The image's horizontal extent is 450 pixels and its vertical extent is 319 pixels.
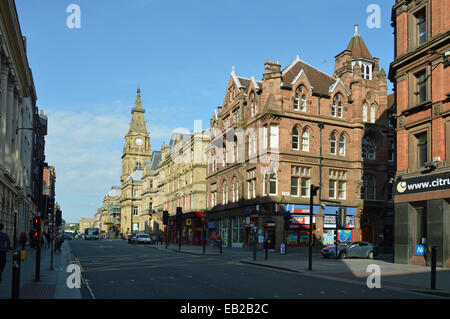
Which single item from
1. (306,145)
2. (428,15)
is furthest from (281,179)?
(428,15)

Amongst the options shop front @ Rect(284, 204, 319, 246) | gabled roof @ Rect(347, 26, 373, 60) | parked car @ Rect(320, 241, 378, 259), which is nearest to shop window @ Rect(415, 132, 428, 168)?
parked car @ Rect(320, 241, 378, 259)

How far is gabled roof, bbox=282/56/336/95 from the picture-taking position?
45719 millimetres

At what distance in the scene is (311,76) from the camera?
48125 millimetres

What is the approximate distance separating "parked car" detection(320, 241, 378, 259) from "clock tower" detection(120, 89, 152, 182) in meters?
120

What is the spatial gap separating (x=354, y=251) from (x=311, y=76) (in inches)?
816

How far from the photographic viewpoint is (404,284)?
1698 centimetres

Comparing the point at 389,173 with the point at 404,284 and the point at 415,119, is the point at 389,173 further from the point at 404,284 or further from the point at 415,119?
the point at 404,284

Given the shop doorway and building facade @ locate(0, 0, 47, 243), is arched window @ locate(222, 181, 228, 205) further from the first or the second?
building facade @ locate(0, 0, 47, 243)

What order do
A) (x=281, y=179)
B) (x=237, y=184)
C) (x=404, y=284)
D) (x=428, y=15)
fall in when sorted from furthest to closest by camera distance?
(x=237, y=184) → (x=281, y=179) → (x=428, y=15) → (x=404, y=284)

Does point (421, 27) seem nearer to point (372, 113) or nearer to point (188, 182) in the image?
point (372, 113)

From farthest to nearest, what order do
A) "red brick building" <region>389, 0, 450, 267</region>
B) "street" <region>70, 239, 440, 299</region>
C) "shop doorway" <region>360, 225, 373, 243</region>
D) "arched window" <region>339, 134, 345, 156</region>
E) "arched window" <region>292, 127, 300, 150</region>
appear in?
1. "shop doorway" <region>360, 225, 373, 243</region>
2. "arched window" <region>339, 134, 345, 156</region>
3. "arched window" <region>292, 127, 300, 150</region>
4. "red brick building" <region>389, 0, 450, 267</region>
5. "street" <region>70, 239, 440, 299</region>

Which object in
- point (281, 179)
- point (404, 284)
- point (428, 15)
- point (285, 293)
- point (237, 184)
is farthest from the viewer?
point (237, 184)

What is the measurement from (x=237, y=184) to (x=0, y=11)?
2871 centimetres

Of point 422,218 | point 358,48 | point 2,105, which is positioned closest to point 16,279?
point 422,218
